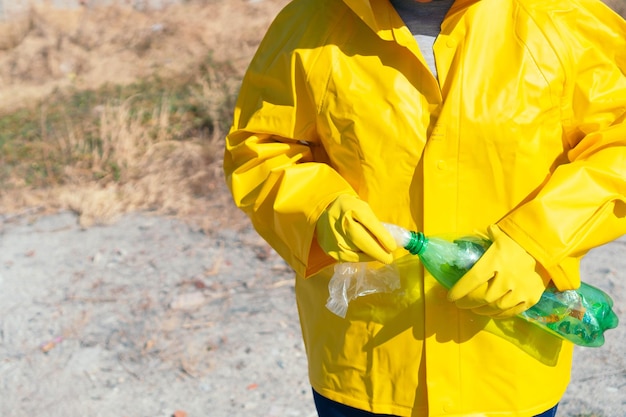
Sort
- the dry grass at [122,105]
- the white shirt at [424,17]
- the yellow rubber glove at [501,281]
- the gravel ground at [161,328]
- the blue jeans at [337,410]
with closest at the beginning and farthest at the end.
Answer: the yellow rubber glove at [501,281]
the white shirt at [424,17]
the blue jeans at [337,410]
the gravel ground at [161,328]
the dry grass at [122,105]

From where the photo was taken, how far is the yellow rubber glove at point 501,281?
171cm

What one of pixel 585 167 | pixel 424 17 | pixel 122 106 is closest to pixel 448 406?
pixel 585 167

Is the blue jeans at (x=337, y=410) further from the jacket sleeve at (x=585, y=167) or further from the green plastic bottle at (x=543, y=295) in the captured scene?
the jacket sleeve at (x=585, y=167)

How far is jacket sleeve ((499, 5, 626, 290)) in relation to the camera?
1732 millimetres

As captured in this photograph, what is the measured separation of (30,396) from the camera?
12.4ft

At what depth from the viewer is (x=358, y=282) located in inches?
74.5

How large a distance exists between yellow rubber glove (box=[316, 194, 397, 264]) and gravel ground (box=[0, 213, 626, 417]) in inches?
75.5

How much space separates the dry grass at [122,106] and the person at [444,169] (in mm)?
3224

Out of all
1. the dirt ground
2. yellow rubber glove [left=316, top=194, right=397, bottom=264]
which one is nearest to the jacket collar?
yellow rubber glove [left=316, top=194, right=397, bottom=264]

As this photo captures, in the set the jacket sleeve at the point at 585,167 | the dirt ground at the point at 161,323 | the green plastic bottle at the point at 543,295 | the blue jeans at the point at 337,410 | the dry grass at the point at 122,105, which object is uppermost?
the jacket sleeve at the point at 585,167

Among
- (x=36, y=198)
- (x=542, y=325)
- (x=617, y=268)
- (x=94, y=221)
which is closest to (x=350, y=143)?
(x=542, y=325)

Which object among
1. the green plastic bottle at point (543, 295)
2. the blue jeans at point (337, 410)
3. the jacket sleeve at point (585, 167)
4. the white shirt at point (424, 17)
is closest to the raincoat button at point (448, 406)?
the blue jeans at point (337, 410)

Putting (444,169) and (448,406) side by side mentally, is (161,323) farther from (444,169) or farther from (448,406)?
(444,169)

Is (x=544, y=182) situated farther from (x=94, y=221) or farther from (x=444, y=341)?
(x=94, y=221)
